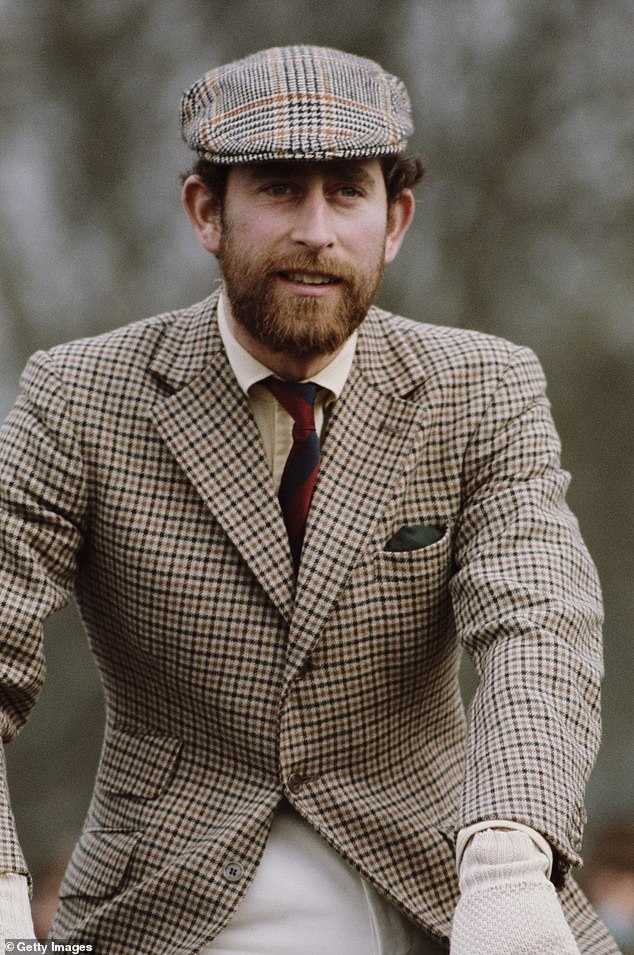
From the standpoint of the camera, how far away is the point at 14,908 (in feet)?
6.07

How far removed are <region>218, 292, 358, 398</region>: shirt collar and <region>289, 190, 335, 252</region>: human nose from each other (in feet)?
0.68

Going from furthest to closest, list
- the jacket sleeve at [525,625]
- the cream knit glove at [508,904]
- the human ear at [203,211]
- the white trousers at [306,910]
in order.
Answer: the human ear at [203,211] < the white trousers at [306,910] < the jacket sleeve at [525,625] < the cream knit glove at [508,904]

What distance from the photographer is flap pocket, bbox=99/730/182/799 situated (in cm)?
226

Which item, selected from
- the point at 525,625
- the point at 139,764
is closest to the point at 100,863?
the point at 139,764

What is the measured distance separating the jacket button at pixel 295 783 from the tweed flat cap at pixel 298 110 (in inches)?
36.4

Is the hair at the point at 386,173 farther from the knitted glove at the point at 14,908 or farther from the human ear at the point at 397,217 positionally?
the knitted glove at the point at 14,908

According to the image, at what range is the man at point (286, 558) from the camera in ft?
6.98

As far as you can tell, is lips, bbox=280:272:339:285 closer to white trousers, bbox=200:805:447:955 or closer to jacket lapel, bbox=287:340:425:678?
jacket lapel, bbox=287:340:425:678

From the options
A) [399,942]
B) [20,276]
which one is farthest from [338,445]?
[20,276]

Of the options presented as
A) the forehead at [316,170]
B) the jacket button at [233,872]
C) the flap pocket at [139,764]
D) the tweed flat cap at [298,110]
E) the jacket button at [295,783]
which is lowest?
the jacket button at [233,872]

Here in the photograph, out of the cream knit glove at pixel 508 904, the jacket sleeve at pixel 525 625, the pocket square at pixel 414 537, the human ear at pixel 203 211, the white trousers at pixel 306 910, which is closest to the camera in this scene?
the cream knit glove at pixel 508 904

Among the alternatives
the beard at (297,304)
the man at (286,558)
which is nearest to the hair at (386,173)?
the man at (286,558)

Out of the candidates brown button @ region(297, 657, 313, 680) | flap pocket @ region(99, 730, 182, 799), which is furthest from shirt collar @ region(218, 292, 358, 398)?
flap pocket @ region(99, 730, 182, 799)

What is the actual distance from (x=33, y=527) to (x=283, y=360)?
47 cm
